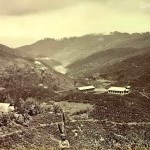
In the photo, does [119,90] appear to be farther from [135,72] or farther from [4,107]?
[135,72]

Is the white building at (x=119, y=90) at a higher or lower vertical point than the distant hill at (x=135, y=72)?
lower

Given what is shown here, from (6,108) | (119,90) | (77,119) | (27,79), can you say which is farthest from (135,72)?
(6,108)

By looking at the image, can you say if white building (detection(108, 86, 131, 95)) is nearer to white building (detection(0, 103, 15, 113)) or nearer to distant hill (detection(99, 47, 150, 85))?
distant hill (detection(99, 47, 150, 85))

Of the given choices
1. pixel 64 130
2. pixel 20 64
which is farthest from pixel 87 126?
pixel 20 64

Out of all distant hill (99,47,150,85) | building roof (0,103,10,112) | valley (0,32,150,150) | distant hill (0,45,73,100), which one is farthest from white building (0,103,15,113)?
distant hill (99,47,150,85)

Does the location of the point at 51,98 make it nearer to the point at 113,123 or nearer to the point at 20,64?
the point at 113,123

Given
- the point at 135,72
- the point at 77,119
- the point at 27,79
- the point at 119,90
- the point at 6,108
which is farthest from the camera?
the point at 135,72

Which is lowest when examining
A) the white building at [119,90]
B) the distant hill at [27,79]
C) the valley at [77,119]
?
the valley at [77,119]

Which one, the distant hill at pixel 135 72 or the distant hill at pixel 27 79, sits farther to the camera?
the distant hill at pixel 135 72

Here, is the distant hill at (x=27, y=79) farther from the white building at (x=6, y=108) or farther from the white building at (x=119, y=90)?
the white building at (x=119, y=90)

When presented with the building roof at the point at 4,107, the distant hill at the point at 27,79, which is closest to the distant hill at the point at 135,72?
the distant hill at the point at 27,79

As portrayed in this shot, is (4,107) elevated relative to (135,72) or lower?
lower

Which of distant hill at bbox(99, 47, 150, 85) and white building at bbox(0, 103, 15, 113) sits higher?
distant hill at bbox(99, 47, 150, 85)
